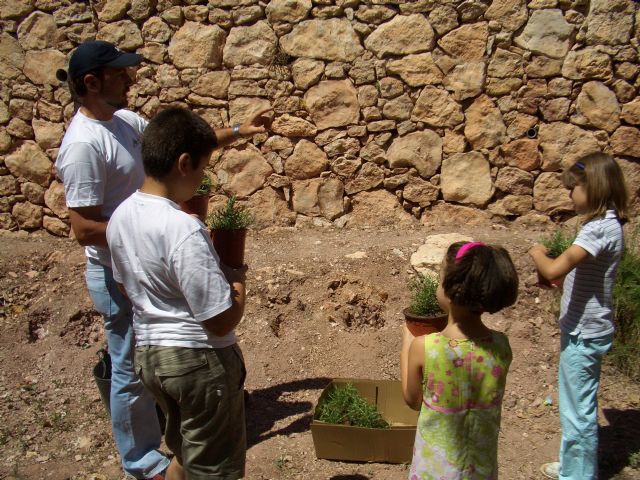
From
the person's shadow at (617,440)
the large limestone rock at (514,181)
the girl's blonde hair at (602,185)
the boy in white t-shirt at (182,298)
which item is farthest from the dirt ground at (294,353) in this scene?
the girl's blonde hair at (602,185)

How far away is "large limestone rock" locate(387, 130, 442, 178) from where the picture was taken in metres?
5.16

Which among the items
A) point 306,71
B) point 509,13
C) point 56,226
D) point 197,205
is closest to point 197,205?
point 197,205

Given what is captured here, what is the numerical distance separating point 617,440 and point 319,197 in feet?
10.2

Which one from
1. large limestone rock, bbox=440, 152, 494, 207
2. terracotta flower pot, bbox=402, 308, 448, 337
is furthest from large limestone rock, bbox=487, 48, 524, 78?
terracotta flower pot, bbox=402, 308, 448, 337

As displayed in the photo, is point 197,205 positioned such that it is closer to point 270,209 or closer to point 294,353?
point 294,353

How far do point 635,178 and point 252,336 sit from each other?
3.39m

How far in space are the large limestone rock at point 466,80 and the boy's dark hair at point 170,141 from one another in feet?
11.5

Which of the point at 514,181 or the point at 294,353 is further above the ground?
the point at 514,181

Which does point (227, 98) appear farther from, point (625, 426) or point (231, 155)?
point (625, 426)

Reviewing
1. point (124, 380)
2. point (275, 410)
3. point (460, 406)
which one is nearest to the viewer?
point (460, 406)

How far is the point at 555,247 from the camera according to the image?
3.76 metres

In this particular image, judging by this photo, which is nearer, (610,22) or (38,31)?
(610,22)

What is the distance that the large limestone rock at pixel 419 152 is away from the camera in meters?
5.16

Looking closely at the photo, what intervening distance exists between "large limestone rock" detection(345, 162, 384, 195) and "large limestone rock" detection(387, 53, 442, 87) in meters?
0.78
